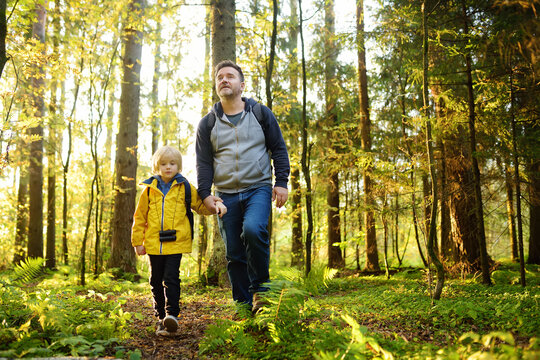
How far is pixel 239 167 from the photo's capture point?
3.38 metres

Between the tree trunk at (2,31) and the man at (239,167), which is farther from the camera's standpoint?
the man at (239,167)

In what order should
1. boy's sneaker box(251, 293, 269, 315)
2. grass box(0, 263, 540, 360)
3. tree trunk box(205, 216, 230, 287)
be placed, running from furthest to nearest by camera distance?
tree trunk box(205, 216, 230, 287), boy's sneaker box(251, 293, 269, 315), grass box(0, 263, 540, 360)

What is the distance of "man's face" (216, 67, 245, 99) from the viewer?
3471 millimetres

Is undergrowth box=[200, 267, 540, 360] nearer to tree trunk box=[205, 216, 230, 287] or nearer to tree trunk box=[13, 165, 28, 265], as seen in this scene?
tree trunk box=[205, 216, 230, 287]

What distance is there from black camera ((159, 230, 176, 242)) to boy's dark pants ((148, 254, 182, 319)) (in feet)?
0.53

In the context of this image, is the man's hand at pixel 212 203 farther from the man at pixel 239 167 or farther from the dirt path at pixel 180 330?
the dirt path at pixel 180 330

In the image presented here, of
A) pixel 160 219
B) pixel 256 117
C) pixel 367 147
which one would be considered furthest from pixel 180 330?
pixel 367 147

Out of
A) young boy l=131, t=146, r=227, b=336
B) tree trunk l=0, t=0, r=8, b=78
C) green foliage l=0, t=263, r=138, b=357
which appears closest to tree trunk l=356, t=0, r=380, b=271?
young boy l=131, t=146, r=227, b=336

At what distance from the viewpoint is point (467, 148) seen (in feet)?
22.6

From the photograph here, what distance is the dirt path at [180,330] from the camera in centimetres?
272

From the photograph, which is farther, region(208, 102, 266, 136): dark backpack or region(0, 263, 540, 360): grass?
region(208, 102, 266, 136): dark backpack

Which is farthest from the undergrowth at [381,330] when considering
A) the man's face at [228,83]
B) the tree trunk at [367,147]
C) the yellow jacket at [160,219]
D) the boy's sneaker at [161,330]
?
the tree trunk at [367,147]

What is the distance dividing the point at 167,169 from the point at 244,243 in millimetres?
1130

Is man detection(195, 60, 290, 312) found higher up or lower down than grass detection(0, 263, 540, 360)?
higher up
